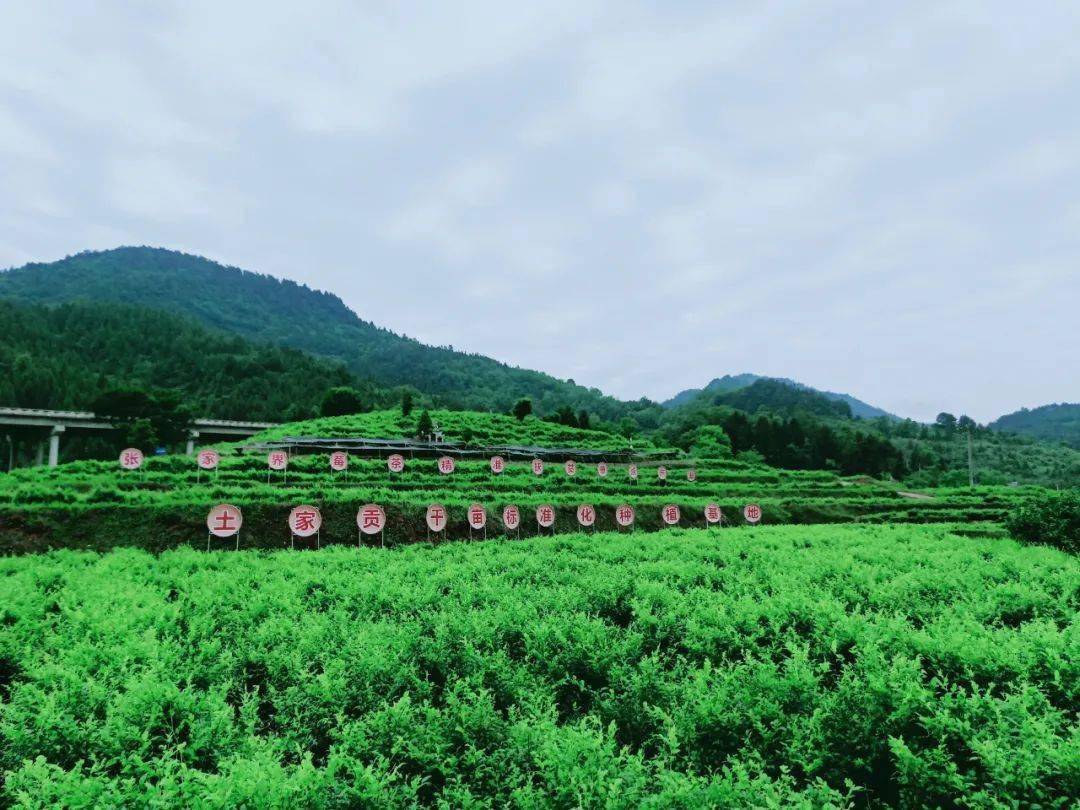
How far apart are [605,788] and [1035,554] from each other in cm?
1131

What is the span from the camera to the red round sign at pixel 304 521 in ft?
51.0

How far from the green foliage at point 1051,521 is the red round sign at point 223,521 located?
1999cm

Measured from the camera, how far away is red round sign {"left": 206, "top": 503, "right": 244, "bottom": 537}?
14.3 meters

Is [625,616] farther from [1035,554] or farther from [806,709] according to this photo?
[1035,554]

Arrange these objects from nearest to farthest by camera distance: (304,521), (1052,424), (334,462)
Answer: (304,521) → (334,462) → (1052,424)

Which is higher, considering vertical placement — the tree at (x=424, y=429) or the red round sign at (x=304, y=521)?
the tree at (x=424, y=429)

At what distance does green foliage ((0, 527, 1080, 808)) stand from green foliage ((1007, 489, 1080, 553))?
861cm

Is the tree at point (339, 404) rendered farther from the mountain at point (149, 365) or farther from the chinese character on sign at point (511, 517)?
the chinese character on sign at point (511, 517)

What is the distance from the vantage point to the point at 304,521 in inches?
635

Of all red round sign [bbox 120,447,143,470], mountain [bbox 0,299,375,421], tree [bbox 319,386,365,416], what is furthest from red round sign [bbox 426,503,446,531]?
mountain [bbox 0,299,375,421]

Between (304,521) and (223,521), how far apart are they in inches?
81.9

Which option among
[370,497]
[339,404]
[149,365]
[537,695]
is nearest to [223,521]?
[370,497]

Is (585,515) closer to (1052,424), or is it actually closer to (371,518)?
(371,518)

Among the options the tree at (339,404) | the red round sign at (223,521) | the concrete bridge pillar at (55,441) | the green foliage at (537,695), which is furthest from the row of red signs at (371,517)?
the concrete bridge pillar at (55,441)
